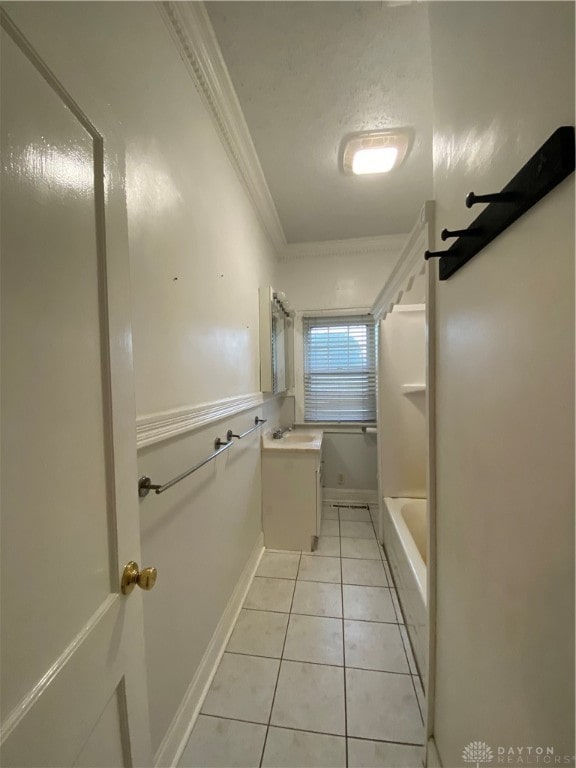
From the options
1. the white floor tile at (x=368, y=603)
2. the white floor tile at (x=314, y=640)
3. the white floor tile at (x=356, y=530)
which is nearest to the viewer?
the white floor tile at (x=314, y=640)


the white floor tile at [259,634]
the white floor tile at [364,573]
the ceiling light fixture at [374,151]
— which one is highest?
the ceiling light fixture at [374,151]

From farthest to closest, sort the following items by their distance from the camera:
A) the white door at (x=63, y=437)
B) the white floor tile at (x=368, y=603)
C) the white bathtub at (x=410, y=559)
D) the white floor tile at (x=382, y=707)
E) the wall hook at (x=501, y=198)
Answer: the white floor tile at (x=368, y=603) → the white bathtub at (x=410, y=559) → the white floor tile at (x=382, y=707) → the wall hook at (x=501, y=198) → the white door at (x=63, y=437)

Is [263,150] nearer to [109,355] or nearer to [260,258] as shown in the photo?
[260,258]

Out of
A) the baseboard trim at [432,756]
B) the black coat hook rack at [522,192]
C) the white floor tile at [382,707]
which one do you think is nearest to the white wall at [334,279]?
the black coat hook rack at [522,192]

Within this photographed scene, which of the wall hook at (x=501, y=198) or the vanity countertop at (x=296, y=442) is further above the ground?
the wall hook at (x=501, y=198)

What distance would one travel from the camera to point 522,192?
541 millimetres

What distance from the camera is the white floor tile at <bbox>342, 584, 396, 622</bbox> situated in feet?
5.65

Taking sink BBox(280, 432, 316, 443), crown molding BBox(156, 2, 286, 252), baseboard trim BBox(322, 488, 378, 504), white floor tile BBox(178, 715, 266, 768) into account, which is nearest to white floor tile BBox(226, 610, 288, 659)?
white floor tile BBox(178, 715, 266, 768)

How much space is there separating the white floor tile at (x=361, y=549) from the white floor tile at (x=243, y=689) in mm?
1053

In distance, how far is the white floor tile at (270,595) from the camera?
5.95 feet

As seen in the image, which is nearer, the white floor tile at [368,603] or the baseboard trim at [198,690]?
the baseboard trim at [198,690]

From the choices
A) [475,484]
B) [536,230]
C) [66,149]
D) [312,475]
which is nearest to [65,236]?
[66,149]

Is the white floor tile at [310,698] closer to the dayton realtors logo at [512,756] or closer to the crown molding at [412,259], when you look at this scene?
the dayton realtors logo at [512,756]

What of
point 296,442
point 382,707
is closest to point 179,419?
point 382,707
